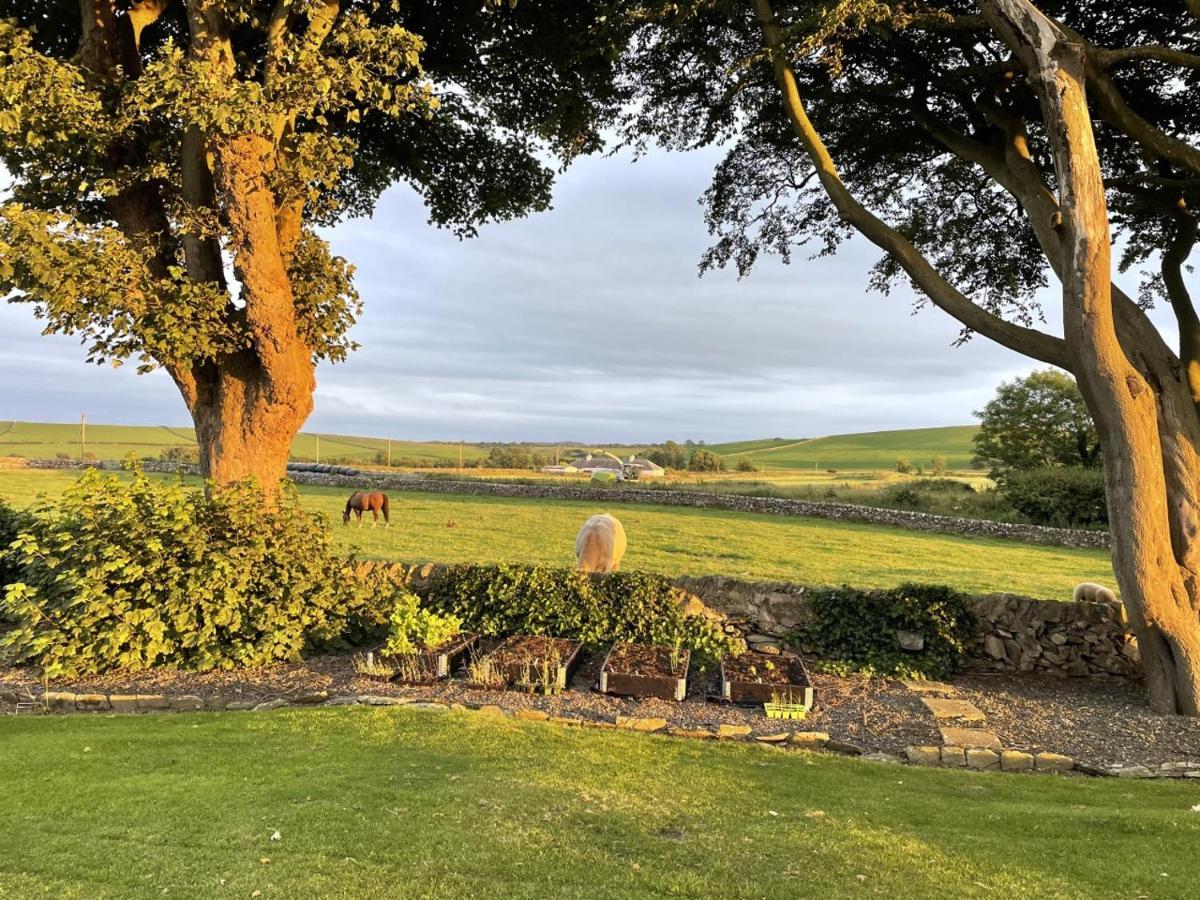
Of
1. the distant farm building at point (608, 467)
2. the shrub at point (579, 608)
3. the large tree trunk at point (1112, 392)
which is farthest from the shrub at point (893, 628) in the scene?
the distant farm building at point (608, 467)

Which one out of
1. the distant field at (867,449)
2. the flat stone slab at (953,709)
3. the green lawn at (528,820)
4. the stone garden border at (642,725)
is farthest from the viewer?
the distant field at (867,449)

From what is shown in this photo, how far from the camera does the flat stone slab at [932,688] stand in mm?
7934

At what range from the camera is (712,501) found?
29328 millimetres

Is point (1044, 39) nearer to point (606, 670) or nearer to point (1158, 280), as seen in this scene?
point (1158, 280)

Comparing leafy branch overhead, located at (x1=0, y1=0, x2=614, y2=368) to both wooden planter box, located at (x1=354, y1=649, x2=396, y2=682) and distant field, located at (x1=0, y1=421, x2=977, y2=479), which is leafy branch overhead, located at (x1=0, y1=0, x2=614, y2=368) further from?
distant field, located at (x1=0, y1=421, x2=977, y2=479)

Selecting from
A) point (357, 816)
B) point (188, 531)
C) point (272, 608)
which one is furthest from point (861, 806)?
point (188, 531)

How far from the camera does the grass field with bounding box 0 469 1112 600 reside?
592 inches

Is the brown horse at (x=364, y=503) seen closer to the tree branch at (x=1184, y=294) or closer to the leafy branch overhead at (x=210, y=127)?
the leafy branch overhead at (x=210, y=127)

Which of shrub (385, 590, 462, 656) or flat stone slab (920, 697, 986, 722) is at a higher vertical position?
shrub (385, 590, 462, 656)

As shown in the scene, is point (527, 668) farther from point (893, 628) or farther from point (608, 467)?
point (608, 467)

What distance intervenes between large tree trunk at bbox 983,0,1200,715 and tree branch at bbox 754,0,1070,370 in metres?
0.48

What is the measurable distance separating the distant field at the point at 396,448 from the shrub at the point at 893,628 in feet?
92.8

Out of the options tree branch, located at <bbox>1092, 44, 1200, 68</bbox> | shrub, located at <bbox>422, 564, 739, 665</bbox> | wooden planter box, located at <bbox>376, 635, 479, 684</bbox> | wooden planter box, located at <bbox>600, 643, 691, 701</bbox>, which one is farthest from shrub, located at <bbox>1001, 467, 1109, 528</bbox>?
wooden planter box, located at <bbox>376, 635, 479, 684</bbox>

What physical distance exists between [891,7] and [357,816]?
30.2 ft
